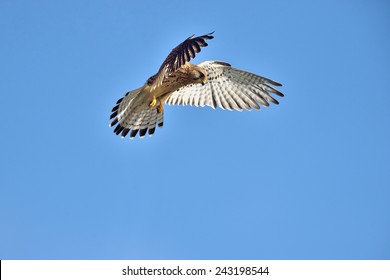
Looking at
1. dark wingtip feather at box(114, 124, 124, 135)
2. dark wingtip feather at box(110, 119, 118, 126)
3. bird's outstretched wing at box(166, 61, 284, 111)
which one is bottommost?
dark wingtip feather at box(114, 124, 124, 135)

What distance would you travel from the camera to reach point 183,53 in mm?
8328

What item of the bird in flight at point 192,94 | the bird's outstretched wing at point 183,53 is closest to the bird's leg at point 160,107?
the bird in flight at point 192,94

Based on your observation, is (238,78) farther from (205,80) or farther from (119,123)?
(119,123)

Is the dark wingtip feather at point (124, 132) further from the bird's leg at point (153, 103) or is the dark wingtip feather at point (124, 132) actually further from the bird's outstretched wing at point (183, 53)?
the bird's outstretched wing at point (183, 53)

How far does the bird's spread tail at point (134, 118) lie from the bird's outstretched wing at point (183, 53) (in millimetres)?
1740

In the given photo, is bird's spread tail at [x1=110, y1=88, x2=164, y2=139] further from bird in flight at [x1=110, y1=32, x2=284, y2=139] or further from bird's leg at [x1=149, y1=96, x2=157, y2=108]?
bird's leg at [x1=149, y1=96, x2=157, y2=108]

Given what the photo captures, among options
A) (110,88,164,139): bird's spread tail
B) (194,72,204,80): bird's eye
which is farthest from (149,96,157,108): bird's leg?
(194,72,204,80): bird's eye

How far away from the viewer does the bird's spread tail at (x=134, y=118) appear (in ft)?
33.9

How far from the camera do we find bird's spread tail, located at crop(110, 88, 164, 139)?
33.9ft

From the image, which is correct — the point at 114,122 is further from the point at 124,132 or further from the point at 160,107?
the point at 160,107
